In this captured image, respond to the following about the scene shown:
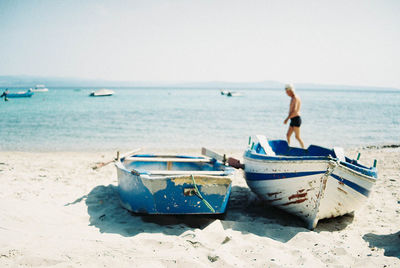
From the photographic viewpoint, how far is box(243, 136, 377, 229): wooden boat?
455 centimetres

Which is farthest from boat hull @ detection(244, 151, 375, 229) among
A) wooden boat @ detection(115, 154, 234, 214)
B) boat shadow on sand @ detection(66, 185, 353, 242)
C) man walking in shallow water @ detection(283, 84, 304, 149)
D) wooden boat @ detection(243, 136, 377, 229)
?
man walking in shallow water @ detection(283, 84, 304, 149)

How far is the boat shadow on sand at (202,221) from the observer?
4.74 m

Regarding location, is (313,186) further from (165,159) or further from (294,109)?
(294,109)

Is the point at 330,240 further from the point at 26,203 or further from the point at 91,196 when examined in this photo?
the point at 26,203

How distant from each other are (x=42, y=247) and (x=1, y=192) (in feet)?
10.7

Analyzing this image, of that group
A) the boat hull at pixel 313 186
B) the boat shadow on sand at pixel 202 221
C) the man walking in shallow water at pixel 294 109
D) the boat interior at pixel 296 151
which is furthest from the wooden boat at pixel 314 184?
the man walking in shallow water at pixel 294 109

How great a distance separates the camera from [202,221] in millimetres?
5121

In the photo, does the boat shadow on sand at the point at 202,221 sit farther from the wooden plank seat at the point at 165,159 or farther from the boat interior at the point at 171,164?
the wooden plank seat at the point at 165,159

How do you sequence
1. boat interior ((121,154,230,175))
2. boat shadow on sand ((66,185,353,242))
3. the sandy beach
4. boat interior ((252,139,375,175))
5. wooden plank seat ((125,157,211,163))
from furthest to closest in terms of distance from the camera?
1. boat interior ((121,154,230,175))
2. wooden plank seat ((125,157,211,163))
3. boat interior ((252,139,375,175))
4. boat shadow on sand ((66,185,353,242))
5. the sandy beach

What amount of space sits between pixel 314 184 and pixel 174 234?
2.43 metres

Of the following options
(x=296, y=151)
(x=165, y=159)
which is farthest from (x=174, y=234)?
(x=296, y=151)

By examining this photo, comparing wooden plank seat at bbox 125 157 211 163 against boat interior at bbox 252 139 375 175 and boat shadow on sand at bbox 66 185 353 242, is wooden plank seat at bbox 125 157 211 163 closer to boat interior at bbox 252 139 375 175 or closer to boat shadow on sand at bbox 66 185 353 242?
boat shadow on sand at bbox 66 185 353 242

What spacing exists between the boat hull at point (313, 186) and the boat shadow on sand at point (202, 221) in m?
0.33

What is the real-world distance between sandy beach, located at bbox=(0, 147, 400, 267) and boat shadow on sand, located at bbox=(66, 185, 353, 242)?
0.06ft
